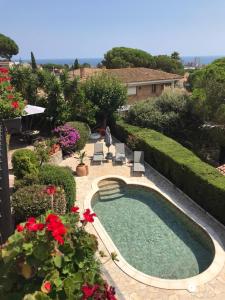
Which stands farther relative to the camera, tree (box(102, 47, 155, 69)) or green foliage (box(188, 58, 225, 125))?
tree (box(102, 47, 155, 69))

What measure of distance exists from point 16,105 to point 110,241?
731 cm

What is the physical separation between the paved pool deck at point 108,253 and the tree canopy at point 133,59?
47.1m

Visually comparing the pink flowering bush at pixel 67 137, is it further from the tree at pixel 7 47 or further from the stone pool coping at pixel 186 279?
the tree at pixel 7 47

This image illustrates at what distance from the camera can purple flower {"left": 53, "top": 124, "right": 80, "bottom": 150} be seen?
20.6 meters

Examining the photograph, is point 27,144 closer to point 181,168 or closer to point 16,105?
point 181,168

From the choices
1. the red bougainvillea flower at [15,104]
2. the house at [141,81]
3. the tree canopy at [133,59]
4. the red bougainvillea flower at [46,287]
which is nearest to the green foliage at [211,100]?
the house at [141,81]

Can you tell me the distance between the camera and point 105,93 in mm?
25359

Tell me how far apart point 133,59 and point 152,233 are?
59.8 metres

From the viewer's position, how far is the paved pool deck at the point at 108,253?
926 cm

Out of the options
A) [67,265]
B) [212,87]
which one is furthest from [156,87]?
[67,265]

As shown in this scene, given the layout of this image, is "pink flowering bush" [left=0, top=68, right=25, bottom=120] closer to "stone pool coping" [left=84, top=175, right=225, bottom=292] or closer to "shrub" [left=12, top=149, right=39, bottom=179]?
"stone pool coping" [left=84, top=175, right=225, bottom=292]

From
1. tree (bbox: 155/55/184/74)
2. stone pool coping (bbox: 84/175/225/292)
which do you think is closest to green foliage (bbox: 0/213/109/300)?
stone pool coping (bbox: 84/175/225/292)

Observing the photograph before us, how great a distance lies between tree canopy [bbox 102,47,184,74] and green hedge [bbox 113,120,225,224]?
158 feet

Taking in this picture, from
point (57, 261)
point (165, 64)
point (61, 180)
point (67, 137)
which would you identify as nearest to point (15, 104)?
point (57, 261)
